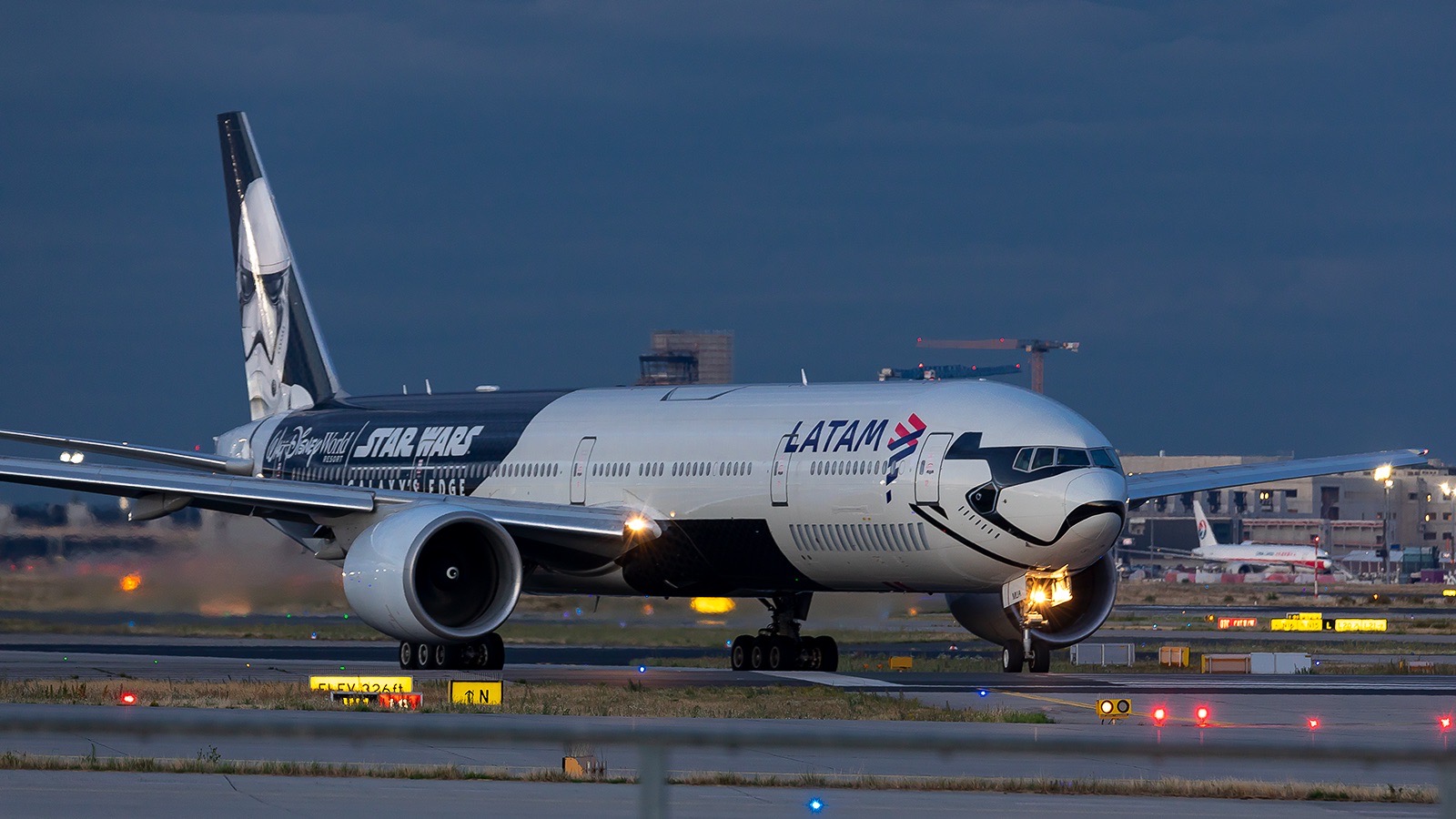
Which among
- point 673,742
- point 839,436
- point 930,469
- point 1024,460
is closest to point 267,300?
point 839,436

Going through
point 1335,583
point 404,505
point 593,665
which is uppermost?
point 1335,583

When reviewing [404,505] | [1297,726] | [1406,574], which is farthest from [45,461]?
[1406,574]

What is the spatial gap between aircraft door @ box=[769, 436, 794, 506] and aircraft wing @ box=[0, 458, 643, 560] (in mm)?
2723

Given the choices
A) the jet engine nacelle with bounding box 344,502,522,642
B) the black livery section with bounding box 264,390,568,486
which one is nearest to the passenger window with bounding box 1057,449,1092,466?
the jet engine nacelle with bounding box 344,502,522,642

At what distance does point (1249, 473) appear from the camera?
119 ft

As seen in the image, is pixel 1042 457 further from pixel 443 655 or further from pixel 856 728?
pixel 856 728

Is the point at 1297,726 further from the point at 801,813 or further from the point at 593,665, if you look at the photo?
the point at 593,665

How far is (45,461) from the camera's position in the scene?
105 ft

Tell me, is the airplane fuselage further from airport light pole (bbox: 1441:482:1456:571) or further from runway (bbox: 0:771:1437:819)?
airport light pole (bbox: 1441:482:1456:571)

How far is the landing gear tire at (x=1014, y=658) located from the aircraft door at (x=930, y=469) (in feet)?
12.5

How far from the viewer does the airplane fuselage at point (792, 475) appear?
94.5 feet

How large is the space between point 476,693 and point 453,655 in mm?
9047

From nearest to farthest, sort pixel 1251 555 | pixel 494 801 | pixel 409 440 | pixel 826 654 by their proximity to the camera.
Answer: pixel 494 801 → pixel 826 654 → pixel 409 440 → pixel 1251 555

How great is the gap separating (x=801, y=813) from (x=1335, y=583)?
118965 mm
